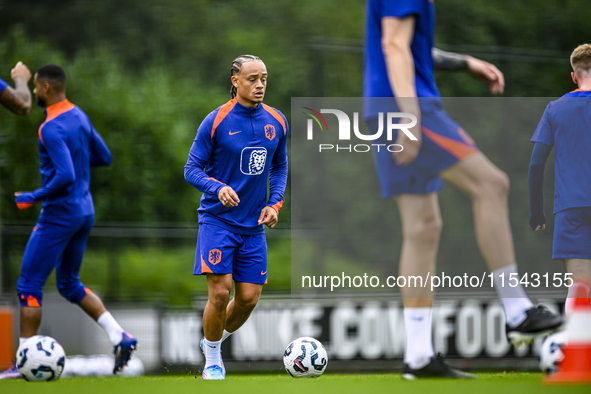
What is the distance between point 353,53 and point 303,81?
11.0 feet

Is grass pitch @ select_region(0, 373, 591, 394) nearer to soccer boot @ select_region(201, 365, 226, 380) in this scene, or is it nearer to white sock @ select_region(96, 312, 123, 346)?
soccer boot @ select_region(201, 365, 226, 380)

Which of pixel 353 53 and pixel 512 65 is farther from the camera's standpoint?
pixel 353 53

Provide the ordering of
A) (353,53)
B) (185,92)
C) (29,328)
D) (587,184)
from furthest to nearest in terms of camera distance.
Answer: (185,92) < (353,53) < (29,328) < (587,184)

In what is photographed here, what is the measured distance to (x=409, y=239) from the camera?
13.1 ft

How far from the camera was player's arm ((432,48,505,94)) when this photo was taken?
4.27 m

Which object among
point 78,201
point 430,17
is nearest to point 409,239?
point 430,17

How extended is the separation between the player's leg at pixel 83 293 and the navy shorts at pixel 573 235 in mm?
2962

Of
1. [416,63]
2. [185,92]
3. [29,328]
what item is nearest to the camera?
[416,63]

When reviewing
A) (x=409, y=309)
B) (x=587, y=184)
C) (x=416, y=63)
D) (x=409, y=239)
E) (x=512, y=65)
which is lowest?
(x=409, y=309)

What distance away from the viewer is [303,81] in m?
13.7

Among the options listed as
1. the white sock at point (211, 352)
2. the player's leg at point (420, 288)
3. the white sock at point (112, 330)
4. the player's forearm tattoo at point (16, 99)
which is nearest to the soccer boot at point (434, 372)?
the player's leg at point (420, 288)

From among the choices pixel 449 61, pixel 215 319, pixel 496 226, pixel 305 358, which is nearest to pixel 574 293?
pixel 496 226

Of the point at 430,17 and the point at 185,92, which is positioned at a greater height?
the point at 185,92

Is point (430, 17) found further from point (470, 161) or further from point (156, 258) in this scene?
point (156, 258)
